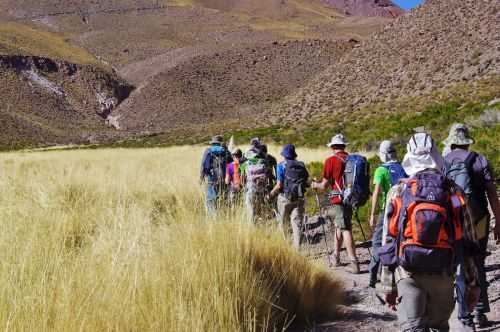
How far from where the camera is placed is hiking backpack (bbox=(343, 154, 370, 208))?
7344 mm

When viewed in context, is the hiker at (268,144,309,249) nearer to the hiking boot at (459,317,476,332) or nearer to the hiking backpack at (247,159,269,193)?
the hiking backpack at (247,159,269,193)

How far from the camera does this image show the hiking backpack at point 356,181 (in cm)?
734

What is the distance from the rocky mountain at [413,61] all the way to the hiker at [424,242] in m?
38.8

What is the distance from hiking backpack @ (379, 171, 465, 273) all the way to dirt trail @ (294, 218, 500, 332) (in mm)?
1452

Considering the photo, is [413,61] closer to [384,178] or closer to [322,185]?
[322,185]

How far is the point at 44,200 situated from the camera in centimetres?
671

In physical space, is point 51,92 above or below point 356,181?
above

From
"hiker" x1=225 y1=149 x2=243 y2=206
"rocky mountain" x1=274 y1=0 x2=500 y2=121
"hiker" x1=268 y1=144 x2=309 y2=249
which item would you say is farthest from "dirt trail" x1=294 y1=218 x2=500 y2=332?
"rocky mountain" x1=274 y1=0 x2=500 y2=121

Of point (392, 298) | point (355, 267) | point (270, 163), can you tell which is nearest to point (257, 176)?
point (270, 163)

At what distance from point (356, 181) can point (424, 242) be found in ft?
12.5

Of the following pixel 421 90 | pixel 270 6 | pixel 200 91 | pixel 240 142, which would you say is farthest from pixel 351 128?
pixel 270 6

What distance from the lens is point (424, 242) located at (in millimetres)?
3541

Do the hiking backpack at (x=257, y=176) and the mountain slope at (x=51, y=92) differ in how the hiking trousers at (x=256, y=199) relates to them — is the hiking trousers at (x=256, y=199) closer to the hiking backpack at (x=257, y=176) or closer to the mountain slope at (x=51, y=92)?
the hiking backpack at (x=257, y=176)

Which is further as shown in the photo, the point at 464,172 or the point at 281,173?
the point at 281,173
